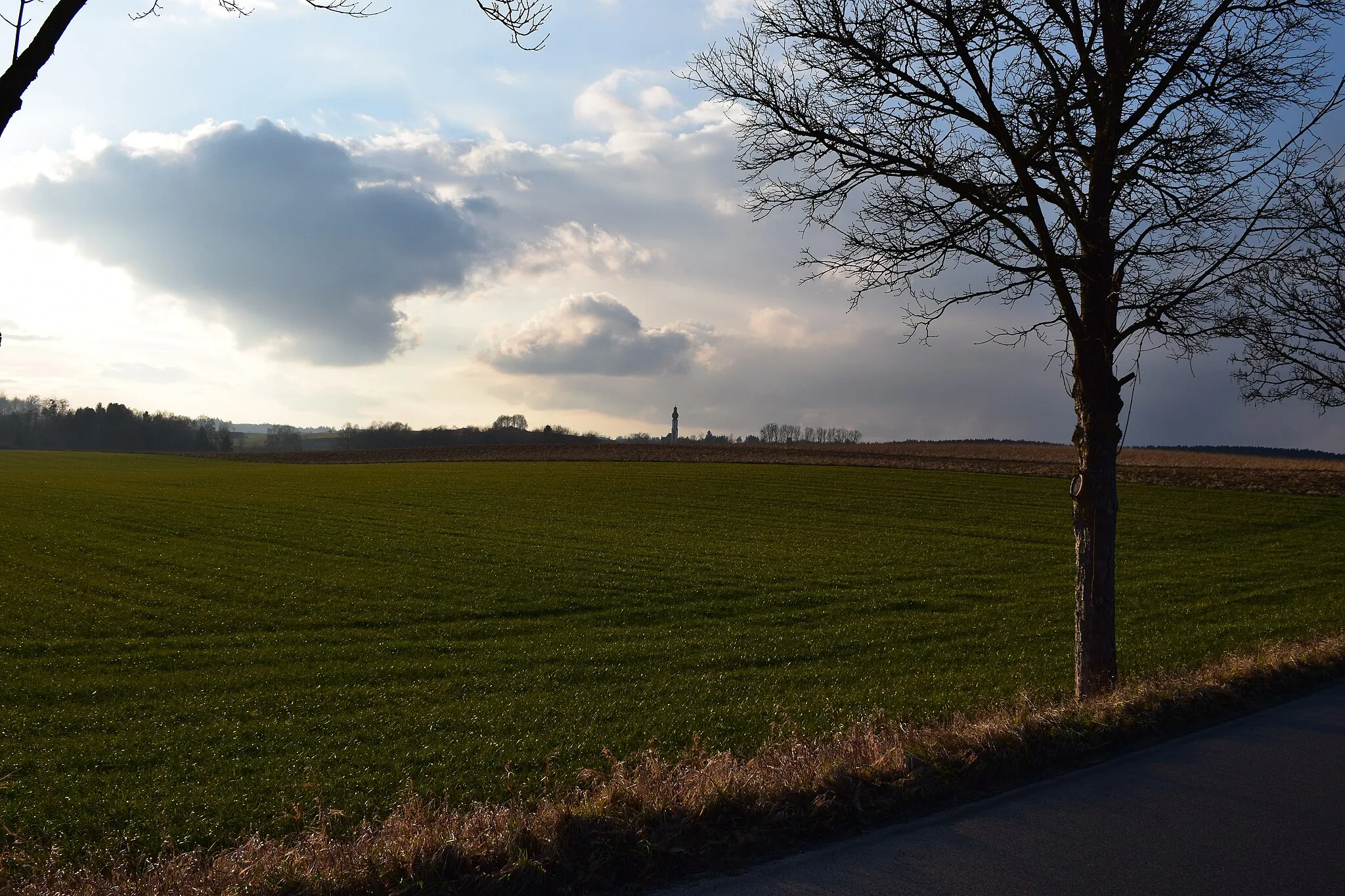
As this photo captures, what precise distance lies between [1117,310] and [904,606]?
9629 mm

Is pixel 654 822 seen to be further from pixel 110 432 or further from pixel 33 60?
pixel 110 432

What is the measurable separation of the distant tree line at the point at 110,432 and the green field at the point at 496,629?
89.2m

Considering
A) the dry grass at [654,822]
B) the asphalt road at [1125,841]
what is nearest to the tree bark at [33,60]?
the dry grass at [654,822]

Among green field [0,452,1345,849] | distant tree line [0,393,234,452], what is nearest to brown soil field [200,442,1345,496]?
green field [0,452,1345,849]

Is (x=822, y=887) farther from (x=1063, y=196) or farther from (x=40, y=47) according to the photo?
(x=1063, y=196)

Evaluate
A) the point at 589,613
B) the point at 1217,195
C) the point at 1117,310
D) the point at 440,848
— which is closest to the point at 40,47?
the point at 440,848

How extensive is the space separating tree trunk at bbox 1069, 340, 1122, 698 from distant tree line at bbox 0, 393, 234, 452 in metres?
118

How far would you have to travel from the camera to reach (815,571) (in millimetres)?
20516

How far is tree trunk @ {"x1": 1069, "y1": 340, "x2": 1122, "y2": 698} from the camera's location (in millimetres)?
7883

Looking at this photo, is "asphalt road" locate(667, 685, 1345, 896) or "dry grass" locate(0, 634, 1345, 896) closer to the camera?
"dry grass" locate(0, 634, 1345, 896)

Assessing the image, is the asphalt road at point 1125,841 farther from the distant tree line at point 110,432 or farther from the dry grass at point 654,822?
the distant tree line at point 110,432

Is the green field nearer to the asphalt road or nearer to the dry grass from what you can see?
the dry grass

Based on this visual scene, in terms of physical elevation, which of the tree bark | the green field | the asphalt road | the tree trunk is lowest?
the green field

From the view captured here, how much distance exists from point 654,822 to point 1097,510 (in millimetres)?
5685
